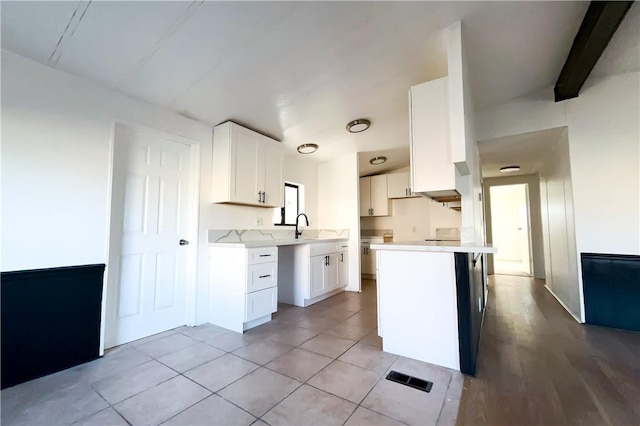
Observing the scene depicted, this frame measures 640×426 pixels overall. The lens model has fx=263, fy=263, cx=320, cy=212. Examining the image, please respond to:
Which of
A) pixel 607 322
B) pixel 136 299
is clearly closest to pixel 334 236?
pixel 136 299

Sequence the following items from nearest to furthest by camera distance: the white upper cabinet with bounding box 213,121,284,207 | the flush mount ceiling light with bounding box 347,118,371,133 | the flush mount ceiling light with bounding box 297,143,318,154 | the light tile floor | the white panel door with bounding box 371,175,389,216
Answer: the light tile floor < the white upper cabinet with bounding box 213,121,284,207 < the flush mount ceiling light with bounding box 347,118,371,133 < the flush mount ceiling light with bounding box 297,143,318,154 < the white panel door with bounding box 371,175,389,216

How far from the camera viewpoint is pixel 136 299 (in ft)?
8.15

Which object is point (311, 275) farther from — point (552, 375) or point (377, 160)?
point (377, 160)

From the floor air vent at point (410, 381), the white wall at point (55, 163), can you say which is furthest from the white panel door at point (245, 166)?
the floor air vent at point (410, 381)

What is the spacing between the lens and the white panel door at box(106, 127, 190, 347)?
7.79 ft

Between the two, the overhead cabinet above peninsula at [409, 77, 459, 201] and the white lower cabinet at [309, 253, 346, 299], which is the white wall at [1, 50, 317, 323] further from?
the overhead cabinet above peninsula at [409, 77, 459, 201]

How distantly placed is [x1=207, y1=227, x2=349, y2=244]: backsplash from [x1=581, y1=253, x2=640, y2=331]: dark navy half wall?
9.89 ft

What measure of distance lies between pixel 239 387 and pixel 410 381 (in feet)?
3.65

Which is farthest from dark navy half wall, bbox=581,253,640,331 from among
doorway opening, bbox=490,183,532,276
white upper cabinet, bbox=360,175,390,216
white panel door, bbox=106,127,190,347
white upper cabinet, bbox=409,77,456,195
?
doorway opening, bbox=490,183,532,276

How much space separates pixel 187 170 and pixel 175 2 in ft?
5.48

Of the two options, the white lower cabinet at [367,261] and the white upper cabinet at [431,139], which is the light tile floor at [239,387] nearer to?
the white upper cabinet at [431,139]

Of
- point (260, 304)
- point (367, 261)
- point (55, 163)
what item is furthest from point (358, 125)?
point (367, 261)

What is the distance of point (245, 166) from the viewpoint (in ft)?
10.3

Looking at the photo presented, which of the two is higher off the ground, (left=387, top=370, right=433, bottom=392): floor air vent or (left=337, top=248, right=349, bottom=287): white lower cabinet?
(left=337, top=248, right=349, bottom=287): white lower cabinet
